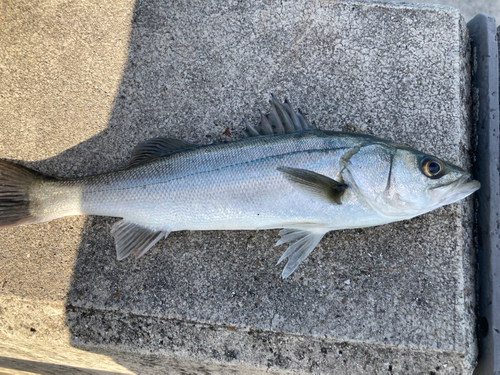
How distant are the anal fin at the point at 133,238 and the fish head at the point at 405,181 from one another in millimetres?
1370

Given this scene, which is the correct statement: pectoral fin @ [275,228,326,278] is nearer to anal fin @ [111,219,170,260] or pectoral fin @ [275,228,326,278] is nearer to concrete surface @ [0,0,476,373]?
concrete surface @ [0,0,476,373]

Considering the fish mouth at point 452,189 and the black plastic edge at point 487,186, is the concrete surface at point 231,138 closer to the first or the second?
the black plastic edge at point 487,186

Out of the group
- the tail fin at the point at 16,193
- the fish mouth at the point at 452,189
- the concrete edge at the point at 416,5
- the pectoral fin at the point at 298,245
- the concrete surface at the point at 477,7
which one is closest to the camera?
the fish mouth at the point at 452,189

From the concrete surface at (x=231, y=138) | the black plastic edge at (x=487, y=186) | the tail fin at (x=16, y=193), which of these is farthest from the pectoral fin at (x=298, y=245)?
the tail fin at (x=16, y=193)

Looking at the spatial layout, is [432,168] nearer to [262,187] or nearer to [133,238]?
[262,187]

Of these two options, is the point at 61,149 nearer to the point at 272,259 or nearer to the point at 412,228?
the point at 272,259

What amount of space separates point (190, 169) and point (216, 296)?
0.93 metres

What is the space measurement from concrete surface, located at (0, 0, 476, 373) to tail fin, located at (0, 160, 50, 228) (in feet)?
1.02

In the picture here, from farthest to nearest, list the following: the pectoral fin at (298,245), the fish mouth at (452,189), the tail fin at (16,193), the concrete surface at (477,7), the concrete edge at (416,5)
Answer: the concrete surface at (477,7)
the concrete edge at (416,5)
the tail fin at (16,193)
the pectoral fin at (298,245)
the fish mouth at (452,189)

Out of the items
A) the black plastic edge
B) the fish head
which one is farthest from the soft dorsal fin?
the black plastic edge

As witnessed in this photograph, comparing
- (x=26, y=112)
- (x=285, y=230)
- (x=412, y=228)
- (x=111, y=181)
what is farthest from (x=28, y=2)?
(x=412, y=228)

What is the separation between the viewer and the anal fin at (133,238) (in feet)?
7.27

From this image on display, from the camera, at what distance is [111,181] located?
218 cm

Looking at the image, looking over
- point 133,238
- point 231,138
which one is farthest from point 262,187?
point 133,238
